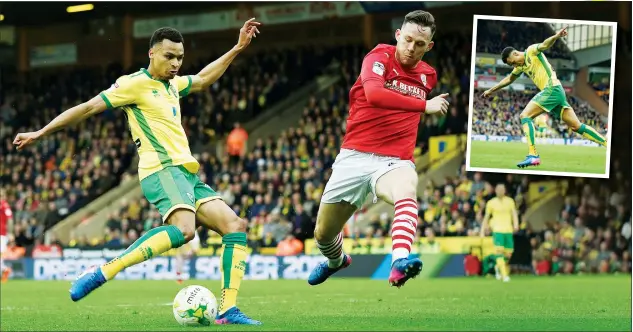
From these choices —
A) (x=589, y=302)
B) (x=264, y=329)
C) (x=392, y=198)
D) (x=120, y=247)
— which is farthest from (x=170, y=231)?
(x=120, y=247)

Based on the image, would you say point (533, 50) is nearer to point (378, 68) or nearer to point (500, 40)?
point (500, 40)

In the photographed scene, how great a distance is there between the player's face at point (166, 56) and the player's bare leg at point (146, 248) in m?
1.14

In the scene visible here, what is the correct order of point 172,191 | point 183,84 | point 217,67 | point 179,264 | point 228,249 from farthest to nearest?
point 179,264, point 217,67, point 183,84, point 228,249, point 172,191

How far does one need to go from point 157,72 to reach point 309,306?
13.1 ft

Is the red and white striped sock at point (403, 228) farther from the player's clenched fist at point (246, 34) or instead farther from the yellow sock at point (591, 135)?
the yellow sock at point (591, 135)

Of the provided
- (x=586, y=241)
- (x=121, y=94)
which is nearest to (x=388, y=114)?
(x=121, y=94)

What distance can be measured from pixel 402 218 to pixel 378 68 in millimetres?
1222

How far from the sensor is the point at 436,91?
1014 inches

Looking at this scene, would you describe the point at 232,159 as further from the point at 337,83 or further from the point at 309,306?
the point at 309,306

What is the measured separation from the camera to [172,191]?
8.07m

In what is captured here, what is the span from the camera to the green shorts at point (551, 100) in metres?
9.73

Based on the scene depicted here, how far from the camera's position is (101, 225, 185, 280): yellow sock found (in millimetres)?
7812

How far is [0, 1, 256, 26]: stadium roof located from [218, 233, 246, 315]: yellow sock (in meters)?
20.9

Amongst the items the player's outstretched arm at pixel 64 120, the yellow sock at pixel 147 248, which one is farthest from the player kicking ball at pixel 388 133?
the player's outstretched arm at pixel 64 120
